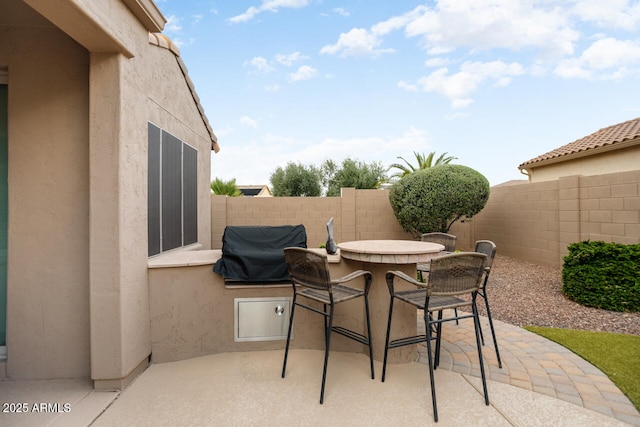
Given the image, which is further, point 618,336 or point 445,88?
point 445,88

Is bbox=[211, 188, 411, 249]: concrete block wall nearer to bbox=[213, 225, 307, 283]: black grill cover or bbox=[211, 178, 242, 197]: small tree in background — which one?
bbox=[211, 178, 242, 197]: small tree in background

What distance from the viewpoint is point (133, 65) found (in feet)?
7.97

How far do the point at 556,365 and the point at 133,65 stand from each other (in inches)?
170

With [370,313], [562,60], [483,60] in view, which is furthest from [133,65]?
[562,60]

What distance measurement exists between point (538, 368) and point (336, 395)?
1.74 m

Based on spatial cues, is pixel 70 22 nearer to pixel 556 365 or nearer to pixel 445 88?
pixel 556 365

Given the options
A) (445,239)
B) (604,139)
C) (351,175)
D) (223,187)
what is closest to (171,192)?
(445,239)

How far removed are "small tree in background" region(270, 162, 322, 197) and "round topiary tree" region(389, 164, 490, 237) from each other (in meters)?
7.12

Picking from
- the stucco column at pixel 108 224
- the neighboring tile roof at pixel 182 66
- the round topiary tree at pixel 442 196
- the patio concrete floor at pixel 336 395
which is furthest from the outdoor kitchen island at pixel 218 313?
the round topiary tree at pixel 442 196

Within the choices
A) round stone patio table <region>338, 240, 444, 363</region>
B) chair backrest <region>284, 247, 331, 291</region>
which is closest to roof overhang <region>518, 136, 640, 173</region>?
round stone patio table <region>338, 240, 444, 363</region>

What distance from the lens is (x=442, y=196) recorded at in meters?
6.81

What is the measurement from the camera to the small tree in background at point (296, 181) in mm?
13930

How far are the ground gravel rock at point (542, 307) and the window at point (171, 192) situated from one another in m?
4.03

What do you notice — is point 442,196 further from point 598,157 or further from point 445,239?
point 598,157
